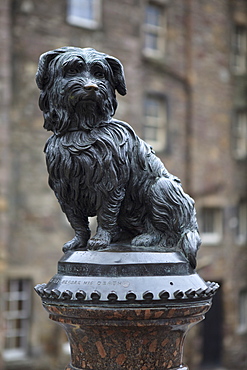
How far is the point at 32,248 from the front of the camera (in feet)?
43.0

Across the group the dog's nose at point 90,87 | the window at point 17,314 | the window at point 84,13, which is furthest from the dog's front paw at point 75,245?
the window at point 84,13

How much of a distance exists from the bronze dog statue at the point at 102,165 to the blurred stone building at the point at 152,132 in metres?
9.50

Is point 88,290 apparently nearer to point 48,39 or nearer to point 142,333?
point 142,333

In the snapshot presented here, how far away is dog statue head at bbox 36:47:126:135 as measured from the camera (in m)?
2.81

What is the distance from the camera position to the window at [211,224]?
17.1 metres

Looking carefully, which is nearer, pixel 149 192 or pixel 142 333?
pixel 142 333

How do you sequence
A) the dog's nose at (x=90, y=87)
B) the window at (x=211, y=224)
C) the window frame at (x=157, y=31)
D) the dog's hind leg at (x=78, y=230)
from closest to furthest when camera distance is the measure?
the dog's nose at (x=90, y=87), the dog's hind leg at (x=78, y=230), the window frame at (x=157, y=31), the window at (x=211, y=224)

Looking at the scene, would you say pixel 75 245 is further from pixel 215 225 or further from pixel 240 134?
pixel 240 134

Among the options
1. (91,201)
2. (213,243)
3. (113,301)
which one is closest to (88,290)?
(113,301)

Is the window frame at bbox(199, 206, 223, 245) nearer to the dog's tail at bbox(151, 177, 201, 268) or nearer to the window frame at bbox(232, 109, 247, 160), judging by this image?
the window frame at bbox(232, 109, 247, 160)

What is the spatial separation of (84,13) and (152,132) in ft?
12.0

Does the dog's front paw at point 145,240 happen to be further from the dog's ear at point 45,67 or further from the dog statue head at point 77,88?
the dog's ear at point 45,67

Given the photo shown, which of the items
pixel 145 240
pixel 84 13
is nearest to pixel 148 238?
pixel 145 240

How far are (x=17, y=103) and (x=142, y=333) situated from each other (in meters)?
10.9
